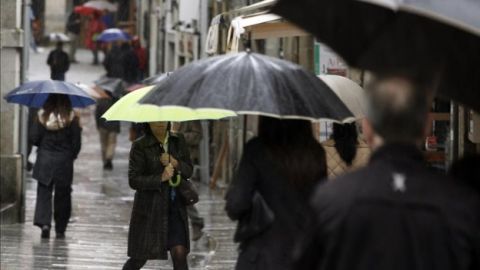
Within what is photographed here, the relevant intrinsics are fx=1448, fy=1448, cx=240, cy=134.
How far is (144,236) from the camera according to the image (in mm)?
10688

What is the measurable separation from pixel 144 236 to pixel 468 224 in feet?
20.6

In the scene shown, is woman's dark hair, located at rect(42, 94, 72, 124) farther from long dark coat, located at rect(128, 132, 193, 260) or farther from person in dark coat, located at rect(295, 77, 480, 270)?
person in dark coat, located at rect(295, 77, 480, 270)

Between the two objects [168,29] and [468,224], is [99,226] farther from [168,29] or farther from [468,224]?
[168,29]

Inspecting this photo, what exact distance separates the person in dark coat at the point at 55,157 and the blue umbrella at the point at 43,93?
0.17m

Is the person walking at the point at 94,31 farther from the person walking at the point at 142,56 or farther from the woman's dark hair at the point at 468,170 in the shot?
the woman's dark hair at the point at 468,170

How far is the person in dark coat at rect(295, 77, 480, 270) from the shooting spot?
442 cm

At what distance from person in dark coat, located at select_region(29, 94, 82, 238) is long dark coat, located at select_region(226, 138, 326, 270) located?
9.29 m

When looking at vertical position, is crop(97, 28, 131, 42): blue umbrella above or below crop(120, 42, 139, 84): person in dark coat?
above

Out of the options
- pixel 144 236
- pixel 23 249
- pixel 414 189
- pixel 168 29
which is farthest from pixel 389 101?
pixel 168 29

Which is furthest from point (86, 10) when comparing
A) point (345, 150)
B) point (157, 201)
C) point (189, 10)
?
point (345, 150)

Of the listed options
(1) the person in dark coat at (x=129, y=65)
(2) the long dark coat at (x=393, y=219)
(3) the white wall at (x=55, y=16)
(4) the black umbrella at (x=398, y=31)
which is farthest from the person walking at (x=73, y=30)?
(2) the long dark coat at (x=393, y=219)

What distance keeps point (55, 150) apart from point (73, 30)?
2883cm

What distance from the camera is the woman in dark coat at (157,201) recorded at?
35.0 ft

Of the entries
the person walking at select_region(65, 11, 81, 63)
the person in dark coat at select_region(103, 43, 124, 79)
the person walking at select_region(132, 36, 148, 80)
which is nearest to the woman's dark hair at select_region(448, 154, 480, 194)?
the person in dark coat at select_region(103, 43, 124, 79)
